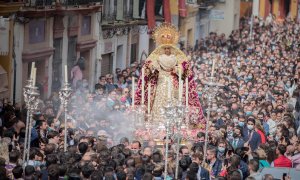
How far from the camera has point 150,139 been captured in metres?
17.7

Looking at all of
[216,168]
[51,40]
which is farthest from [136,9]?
[216,168]

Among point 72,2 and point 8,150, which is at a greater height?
point 72,2

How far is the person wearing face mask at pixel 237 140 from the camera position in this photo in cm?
1684

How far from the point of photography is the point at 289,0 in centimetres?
7269

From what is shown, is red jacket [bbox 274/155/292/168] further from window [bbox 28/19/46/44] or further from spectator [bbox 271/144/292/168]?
window [bbox 28/19/46/44]

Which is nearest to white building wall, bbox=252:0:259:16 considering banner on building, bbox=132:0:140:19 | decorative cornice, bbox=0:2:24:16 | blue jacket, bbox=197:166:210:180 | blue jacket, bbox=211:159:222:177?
banner on building, bbox=132:0:140:19

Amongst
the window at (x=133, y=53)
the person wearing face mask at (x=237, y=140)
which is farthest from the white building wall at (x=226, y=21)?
the person wearing face mask at (x=237, y=140)

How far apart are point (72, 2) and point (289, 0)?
47.2 meters

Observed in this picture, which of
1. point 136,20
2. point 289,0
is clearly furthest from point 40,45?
point 289,0

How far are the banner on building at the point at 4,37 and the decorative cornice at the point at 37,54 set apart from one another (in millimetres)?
1037

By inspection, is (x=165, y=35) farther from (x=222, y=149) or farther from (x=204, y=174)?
(x=204, y=174)

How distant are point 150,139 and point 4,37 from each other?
20.3 feet

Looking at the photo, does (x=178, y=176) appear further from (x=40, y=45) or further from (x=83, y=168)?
(x=40, y=45)

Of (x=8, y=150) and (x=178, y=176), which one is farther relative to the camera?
(x=8, y=150)
